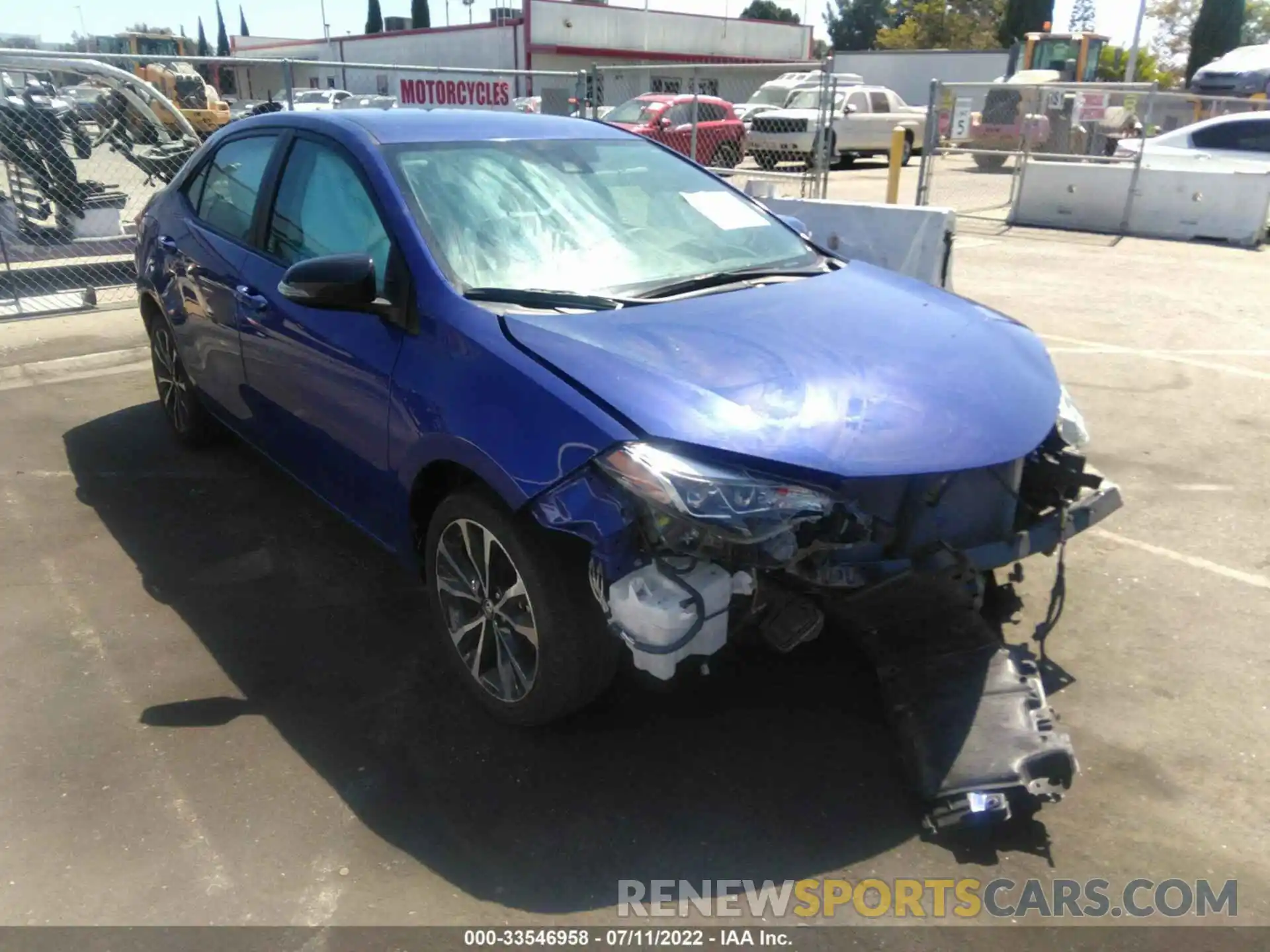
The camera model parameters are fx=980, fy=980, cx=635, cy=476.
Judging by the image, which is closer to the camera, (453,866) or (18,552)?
(453,866)

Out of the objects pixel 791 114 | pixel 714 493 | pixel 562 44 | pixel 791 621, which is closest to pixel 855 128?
pixel 791 114

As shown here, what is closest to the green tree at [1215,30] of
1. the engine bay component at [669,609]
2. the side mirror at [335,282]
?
the side mirror at [335,282]

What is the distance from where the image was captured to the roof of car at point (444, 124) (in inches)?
147

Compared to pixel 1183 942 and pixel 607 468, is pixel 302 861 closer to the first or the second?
pixel 607 468

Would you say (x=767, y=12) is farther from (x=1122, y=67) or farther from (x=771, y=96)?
(x=771, y=96)

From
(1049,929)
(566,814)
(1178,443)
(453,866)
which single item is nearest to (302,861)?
(453,866)

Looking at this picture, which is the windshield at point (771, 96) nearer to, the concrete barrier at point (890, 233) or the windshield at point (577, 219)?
the concrete barrier at point (890, 233)

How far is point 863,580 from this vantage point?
2674mm

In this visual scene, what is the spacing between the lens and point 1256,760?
304 cm

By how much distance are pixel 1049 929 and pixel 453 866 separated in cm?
152

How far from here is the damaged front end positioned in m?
2.51

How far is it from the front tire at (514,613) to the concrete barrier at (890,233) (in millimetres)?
4142

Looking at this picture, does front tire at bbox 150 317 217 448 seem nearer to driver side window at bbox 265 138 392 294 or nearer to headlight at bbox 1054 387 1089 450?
driver side window at bbox 265 138 392 294

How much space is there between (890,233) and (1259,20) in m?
64.3
